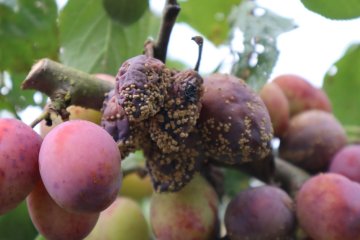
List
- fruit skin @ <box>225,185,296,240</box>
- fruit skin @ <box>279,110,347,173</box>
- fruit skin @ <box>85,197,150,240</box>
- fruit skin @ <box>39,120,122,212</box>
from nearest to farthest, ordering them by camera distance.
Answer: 1. fruit skin @ <box>39,120,122,212</box>
2. fruit skin @ <box>225,185,296,240</box>
3. fruit skin @ <box>85,197,150,240</box>
4. fruit skin @ <box>279,110,347,173</box>

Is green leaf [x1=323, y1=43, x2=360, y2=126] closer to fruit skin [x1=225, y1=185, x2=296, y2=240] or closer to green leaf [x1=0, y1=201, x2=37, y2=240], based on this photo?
fruit skin [x1=225, y1=185, x2=296, y2=240]

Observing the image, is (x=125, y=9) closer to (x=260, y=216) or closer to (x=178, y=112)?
(x=178, y=112)

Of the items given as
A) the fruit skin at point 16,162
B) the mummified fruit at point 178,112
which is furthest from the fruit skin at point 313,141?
the fruit skin at point 16,162

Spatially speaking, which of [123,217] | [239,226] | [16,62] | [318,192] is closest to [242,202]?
[239,226]

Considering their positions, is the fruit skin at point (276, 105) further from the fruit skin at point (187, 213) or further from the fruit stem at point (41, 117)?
the fruit stem at point (41, 117)

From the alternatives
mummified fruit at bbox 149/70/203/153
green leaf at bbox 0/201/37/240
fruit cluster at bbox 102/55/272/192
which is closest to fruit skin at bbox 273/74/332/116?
fruit cluster at bbox 102/55/272/192

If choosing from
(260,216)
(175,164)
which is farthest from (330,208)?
(175,164)

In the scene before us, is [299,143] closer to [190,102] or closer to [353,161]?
[353,161]
